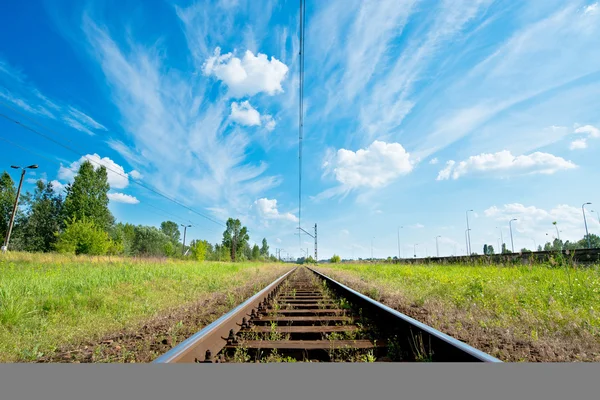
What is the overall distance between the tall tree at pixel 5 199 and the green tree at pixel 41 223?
5.72 meters

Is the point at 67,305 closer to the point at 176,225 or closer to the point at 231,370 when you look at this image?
the point at 231,370

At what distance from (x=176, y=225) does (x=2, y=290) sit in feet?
447

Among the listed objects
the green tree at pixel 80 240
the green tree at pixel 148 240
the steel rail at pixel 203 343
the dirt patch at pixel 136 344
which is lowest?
the dirt patch at pixel 136 344

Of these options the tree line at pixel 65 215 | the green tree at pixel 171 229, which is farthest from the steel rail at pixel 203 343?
the green tree at pixel 171 229

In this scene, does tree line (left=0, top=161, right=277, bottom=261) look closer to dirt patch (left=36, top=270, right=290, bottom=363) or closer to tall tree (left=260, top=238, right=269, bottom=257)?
dirt patch (left=36, top=270, right=290, bottom=363)

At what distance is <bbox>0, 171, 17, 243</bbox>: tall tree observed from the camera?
51375 millimetres

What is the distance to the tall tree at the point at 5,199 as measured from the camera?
169ft

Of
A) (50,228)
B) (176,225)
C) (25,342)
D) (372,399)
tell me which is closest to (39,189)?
(50,228)

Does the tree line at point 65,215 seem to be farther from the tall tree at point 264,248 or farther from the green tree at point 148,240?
the tall tree at point 264,248

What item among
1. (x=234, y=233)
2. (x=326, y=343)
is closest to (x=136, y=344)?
(x=326, y=343)

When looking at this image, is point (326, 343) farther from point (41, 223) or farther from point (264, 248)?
point (264, 248)

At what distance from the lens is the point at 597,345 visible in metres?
3.08

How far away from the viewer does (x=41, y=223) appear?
195ft

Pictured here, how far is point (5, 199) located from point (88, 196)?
1253 cm
